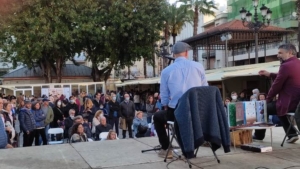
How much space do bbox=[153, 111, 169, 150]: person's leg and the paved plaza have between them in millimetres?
256

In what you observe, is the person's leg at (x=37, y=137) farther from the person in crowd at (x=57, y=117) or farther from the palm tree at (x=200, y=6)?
the palm tree at (x=200, y=6)

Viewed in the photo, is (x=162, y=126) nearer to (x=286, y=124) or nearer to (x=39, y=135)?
(x=286, y=124)

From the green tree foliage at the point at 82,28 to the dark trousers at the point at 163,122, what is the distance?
23498mm

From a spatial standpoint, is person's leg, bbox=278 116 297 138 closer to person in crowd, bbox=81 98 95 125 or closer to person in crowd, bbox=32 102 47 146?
person in crowd, bbox=32 102 47 146

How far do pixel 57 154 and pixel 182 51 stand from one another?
264cm

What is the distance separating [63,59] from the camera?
107ft

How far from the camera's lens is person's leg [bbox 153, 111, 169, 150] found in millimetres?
5133

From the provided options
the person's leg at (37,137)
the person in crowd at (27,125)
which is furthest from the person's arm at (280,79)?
the person's leg at (37,137)

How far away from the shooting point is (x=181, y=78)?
4711mm

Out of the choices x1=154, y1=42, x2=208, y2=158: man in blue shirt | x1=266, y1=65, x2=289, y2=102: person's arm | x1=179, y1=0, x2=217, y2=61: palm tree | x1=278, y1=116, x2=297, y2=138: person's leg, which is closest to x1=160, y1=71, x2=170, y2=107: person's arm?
x1=154, y1=42, x2=208, y2=158: man in blue shirt

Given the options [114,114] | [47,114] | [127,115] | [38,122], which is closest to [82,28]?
[114,114]

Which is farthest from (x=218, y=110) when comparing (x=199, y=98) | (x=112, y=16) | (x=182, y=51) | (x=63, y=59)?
(x=63, y=59)

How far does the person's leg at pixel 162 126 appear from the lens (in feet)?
16.8

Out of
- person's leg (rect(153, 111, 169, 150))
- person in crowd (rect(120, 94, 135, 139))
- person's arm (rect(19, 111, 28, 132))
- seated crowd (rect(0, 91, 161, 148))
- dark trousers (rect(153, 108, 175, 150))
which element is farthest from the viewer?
person in crowd (rect(120, 94, 135, 139))
